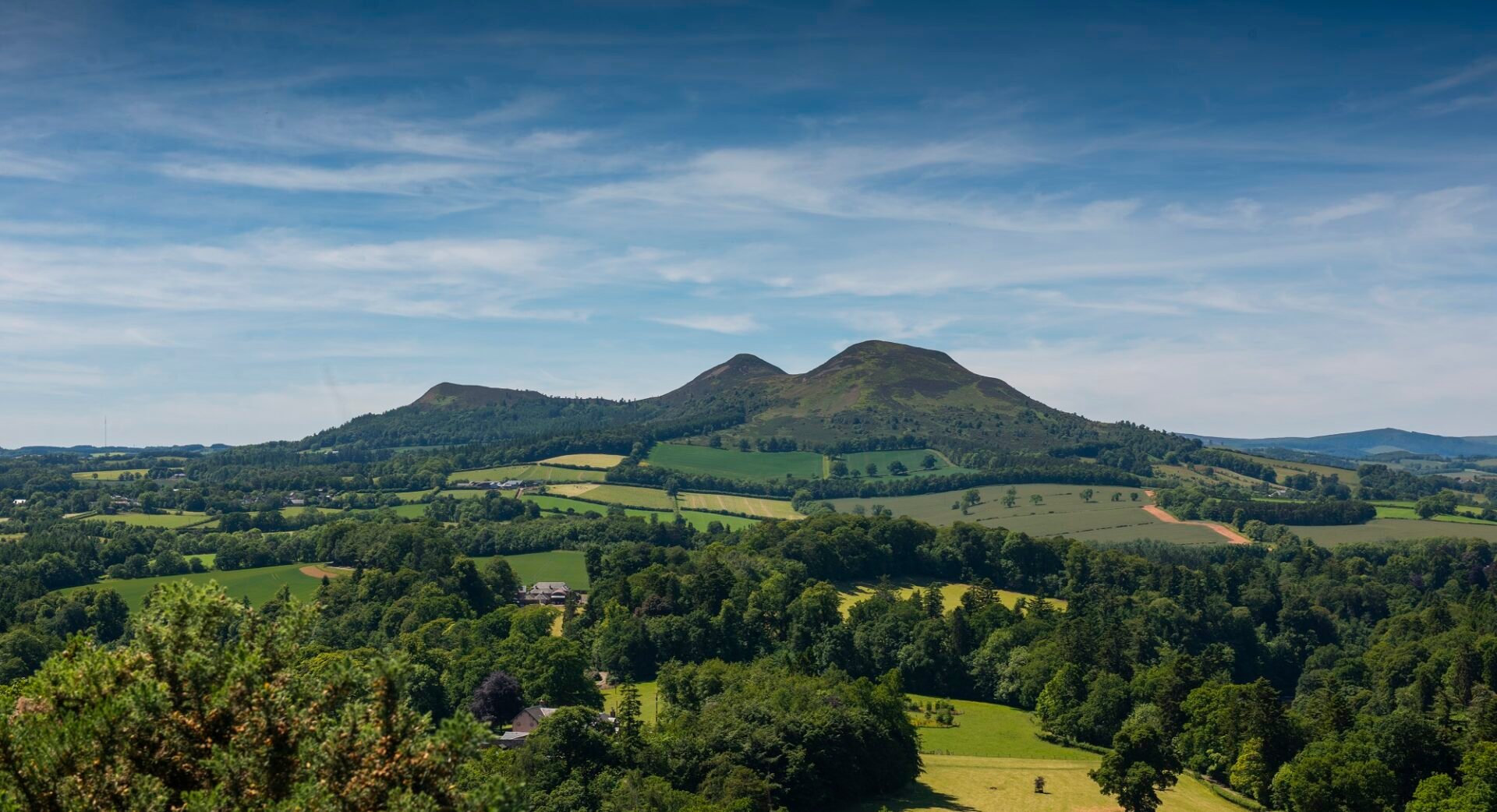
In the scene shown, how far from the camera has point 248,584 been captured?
103125mm

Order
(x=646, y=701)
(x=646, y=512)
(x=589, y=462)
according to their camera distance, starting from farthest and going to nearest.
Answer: (x=589, y=462), (x=646, y=512), (x=646, y=701)

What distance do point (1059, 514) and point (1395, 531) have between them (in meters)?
45.7

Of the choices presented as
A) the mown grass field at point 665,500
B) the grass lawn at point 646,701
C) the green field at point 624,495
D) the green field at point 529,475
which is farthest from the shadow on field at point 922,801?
the green field at point 529,475

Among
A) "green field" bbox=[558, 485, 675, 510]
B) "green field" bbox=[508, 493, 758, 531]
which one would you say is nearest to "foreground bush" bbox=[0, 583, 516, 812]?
"green field" bbox=[508, 493, 758, 531]

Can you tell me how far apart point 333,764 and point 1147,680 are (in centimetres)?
6864

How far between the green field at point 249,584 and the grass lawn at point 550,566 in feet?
60.8

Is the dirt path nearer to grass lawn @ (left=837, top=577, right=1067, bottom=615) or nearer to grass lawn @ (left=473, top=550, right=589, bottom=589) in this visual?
grass lawn @ (left=837, top=577, right=1067, bottom=615)

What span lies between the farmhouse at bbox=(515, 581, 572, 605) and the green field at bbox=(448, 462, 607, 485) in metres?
67.5

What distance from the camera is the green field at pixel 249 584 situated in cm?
9731

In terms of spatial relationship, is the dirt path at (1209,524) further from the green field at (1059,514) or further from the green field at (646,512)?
the green field at (646,512)

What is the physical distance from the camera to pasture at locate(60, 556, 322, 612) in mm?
97250

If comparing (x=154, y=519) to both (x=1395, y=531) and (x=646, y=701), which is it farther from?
(x=1395, y=531)

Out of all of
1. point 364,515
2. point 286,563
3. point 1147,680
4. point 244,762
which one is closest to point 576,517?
point 364,515

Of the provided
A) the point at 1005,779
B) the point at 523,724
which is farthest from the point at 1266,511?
the point at 523,724
